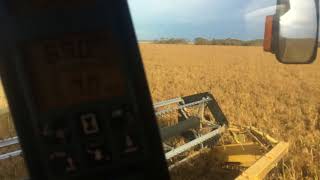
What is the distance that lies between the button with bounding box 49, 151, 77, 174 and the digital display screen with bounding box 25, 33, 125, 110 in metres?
0.08

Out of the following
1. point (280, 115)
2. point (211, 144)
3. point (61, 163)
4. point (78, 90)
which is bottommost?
point (280, 115)

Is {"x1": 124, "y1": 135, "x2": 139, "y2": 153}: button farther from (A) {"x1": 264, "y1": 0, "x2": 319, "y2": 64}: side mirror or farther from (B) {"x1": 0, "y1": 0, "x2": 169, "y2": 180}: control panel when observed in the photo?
(A) {"x1": 264, "y1": 0, "x2": 319, "y2": 64}: side mirror

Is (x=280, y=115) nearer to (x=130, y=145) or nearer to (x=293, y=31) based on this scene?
(x=293, y=31)

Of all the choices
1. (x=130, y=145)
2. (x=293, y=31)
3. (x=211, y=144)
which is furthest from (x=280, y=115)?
(x=130, y=145)

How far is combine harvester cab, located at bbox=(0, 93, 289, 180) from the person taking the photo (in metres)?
→ 3.96

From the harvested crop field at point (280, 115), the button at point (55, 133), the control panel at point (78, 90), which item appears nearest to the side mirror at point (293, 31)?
the control panel at point (78, 90)

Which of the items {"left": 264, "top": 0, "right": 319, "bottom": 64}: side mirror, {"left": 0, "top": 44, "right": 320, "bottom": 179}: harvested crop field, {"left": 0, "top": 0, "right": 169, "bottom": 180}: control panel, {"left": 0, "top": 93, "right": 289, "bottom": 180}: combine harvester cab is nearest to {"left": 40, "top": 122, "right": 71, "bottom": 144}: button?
{"left": 0, "top": 0, "right": 169, "bottom": 180}: control panel

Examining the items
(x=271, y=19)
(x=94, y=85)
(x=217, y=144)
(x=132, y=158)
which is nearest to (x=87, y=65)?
(x=94, y=85)

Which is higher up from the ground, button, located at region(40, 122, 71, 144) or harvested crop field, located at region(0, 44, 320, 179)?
button, located at region(40, 122, 71, 144)

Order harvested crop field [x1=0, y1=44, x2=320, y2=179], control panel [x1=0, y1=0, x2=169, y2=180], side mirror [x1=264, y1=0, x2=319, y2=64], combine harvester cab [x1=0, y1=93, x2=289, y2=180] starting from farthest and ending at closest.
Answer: harvested crop field [x1=0, y1=44, x2=320, y2=179], combine harvester cab [x1=0, y1=93, x2=289, y2=180], side mirror [x1=264, y1=0, x2=319, y2=64], control panel [x1=0, y1=0, x2=169, y2=180]

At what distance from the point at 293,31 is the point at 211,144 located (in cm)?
388

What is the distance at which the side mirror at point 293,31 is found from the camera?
98 centimetres

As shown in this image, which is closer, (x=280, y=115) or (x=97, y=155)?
(x=97, y=155)

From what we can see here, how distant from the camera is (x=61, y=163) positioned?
32.2 inches
